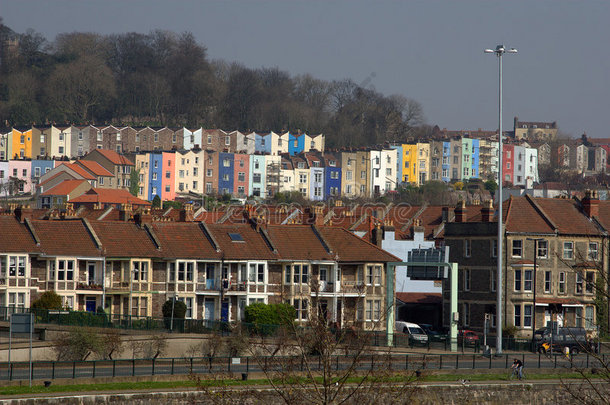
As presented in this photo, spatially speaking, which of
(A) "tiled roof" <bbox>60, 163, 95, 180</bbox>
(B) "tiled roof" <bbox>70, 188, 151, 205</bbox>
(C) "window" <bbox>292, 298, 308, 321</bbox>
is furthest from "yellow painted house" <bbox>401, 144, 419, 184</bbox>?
(C) "window" <bbox>292, 298, 308, 321</bbox>

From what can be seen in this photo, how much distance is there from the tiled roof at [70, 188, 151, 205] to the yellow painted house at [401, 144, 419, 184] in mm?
63015

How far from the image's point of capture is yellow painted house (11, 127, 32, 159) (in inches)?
6122

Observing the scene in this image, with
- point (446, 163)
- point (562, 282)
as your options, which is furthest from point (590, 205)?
point (446, 163)

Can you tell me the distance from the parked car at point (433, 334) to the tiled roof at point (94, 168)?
7237cm

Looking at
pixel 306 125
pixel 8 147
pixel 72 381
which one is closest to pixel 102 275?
pixel 72 381

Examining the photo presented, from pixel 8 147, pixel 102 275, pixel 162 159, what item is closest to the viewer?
pixel 102 275

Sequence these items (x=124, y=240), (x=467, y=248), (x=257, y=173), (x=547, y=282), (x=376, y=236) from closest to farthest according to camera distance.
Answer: (x=124, y=240) < (x=547, y=282) < (x=467, y=248) < (x=376, y=236) < (x=257, y=173)

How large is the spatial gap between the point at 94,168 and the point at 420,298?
68792mm

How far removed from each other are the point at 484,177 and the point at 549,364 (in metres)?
143

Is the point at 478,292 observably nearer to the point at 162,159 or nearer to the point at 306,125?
the point at 162,159

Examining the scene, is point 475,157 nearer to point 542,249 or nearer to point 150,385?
point 542,249

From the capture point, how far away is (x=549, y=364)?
51.9 m

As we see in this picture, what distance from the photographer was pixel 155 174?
145750mm

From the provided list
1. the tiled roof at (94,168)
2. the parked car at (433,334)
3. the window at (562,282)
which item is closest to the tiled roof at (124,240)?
the parked car at (433,334)
